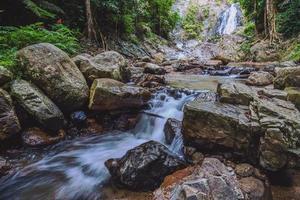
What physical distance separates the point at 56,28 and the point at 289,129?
311 inches

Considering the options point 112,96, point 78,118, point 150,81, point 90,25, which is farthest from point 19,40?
point 90,25

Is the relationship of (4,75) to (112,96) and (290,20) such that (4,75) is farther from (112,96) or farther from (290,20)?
(290,20)

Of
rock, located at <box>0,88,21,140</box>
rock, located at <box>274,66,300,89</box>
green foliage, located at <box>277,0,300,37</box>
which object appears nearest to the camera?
rock, located at <box>0,88,21,140</box>

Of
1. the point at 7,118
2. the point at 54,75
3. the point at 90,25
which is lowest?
the point at 7,118

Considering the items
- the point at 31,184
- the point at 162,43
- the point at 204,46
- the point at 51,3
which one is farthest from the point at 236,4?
the point at 31,184

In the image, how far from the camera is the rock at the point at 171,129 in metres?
4.90

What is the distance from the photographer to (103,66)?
668cm

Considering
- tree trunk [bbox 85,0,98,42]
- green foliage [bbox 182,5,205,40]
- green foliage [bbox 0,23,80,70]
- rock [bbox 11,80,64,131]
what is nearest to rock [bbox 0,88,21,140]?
rock [bbox 11,80,64,131]

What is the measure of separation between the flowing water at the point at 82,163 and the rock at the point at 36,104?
530 mm

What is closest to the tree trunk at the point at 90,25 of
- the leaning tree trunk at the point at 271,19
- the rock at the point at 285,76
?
the rock at the point at 285,76

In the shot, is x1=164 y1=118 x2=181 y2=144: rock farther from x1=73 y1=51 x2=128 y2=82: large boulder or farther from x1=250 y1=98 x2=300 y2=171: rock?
x1=73 y1=51 x2=128 y2=82: large boulder

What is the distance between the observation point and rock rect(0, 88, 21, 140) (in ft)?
14.5

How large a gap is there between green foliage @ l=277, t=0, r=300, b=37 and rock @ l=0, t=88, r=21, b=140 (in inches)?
490

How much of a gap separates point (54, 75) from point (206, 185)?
383 centimetres
